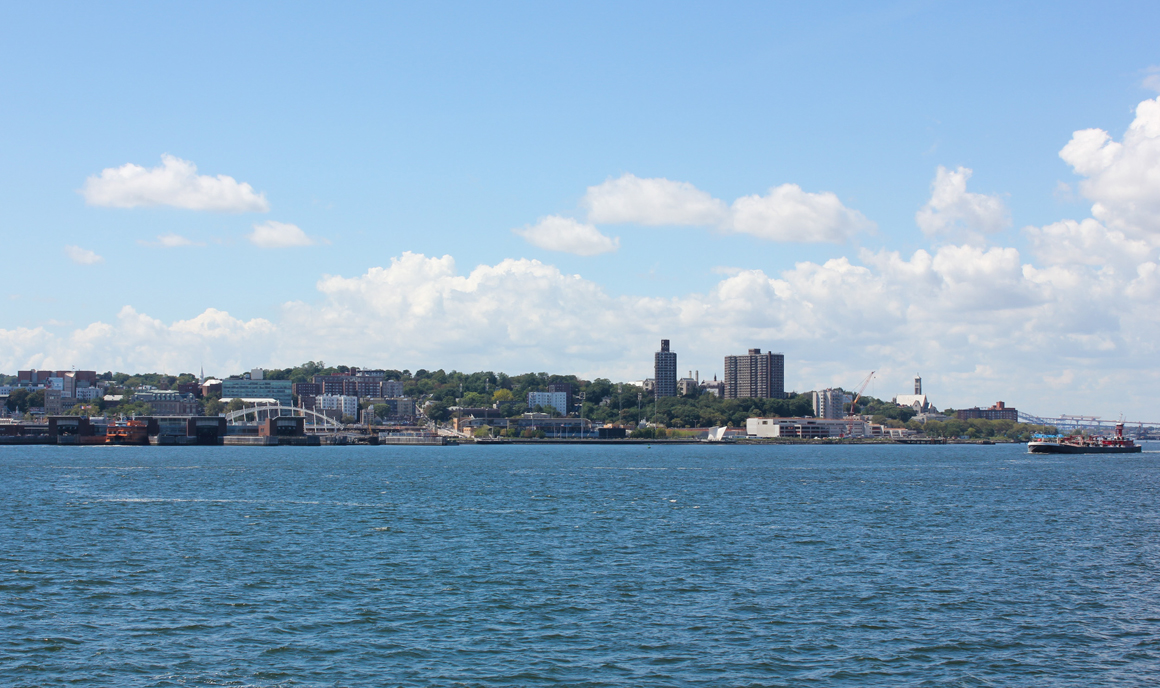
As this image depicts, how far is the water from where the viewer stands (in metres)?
25.6

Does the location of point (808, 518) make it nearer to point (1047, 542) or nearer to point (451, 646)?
point (1047, 542)

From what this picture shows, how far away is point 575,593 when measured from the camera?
35375 millimetres

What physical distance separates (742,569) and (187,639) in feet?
71.0

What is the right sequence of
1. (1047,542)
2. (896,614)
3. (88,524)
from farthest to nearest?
(88,524) < (1047,542) < (896,614)

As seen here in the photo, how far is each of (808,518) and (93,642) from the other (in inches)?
1685

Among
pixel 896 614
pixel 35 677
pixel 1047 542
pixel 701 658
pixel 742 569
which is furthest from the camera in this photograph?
pixel 1047 542

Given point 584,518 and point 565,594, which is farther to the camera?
point 584,518

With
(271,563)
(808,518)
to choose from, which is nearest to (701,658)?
(271,563)

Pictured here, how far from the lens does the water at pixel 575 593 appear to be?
25578 millimetres

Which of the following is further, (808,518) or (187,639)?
(808,518)

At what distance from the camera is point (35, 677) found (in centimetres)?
2427

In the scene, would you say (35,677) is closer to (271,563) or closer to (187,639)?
(187,639)

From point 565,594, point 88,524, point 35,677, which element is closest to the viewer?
point 35,677

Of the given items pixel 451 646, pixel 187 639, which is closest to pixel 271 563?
pixel 187 639
